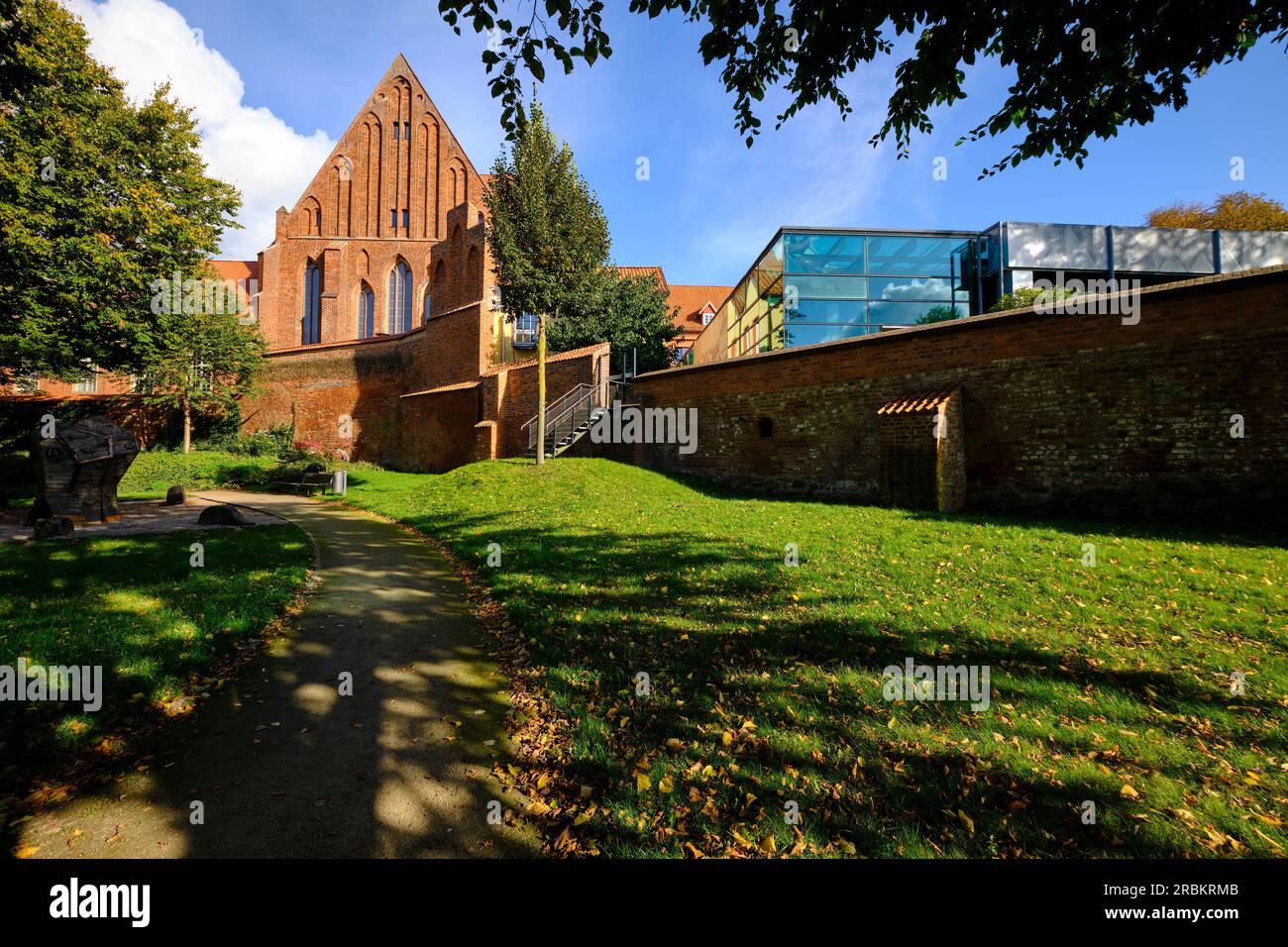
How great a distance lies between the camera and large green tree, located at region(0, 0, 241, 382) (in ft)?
53.0

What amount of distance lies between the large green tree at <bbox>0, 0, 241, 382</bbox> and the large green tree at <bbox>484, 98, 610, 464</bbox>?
1295 centimetres

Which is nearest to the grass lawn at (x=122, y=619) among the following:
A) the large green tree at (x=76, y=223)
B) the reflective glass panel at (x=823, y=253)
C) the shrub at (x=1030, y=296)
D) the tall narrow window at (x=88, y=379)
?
the large green tree at (x=76, y=223)

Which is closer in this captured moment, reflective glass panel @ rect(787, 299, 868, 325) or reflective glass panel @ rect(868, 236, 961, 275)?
reflective glass panel @ rect(787, 299, 868, 325)

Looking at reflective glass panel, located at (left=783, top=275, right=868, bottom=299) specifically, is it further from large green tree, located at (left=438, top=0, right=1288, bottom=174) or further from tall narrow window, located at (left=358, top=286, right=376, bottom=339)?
tall narrow window, located at (left=358, top=286, right=376, bottom=339)

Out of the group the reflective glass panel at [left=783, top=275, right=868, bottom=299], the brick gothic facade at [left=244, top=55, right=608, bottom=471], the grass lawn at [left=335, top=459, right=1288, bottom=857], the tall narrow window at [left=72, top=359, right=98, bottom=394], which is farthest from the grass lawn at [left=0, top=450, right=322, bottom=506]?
the reflective glass panel at [left=783, top=275, right=868, bottom=299]

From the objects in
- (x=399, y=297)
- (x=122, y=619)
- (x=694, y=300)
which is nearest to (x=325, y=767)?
(x=122, y=619)

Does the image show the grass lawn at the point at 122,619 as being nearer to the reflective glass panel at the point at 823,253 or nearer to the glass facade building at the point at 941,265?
the glass facade building at the point at 941,265

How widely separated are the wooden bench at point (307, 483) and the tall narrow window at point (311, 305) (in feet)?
83.6

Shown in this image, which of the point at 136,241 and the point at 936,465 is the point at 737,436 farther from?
the point at 136,241

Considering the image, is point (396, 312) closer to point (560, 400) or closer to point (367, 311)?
point (367, 311)

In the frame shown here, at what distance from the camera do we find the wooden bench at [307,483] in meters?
16.7

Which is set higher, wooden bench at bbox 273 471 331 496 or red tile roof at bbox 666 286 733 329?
red tile roof at bbox 666 286 733 329

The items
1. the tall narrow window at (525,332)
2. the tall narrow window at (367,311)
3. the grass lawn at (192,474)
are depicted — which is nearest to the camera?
the grass lawn at (192,474)
